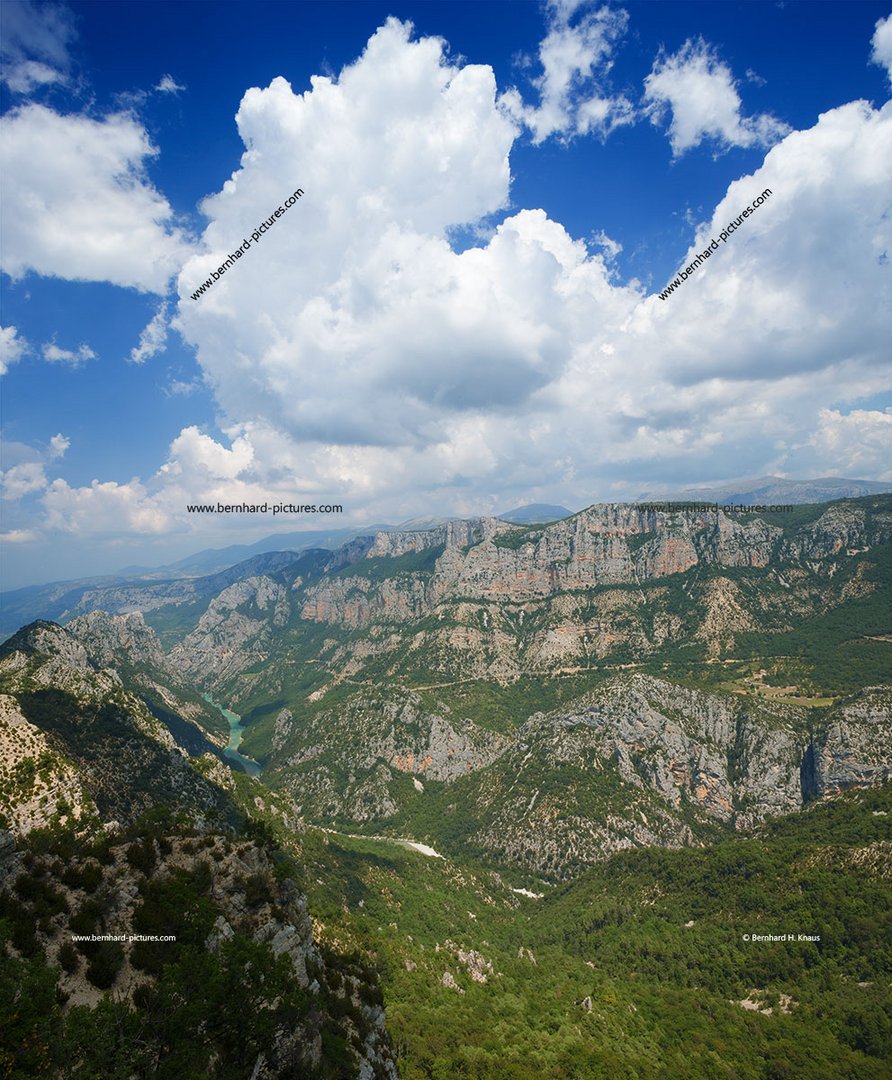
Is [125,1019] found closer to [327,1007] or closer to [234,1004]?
[234,1004]

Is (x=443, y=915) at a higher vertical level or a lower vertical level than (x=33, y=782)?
lower

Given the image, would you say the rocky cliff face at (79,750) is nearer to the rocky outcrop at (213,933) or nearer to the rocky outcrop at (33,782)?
the rocky outcrop at (33,782)

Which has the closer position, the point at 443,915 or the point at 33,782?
the point at 33,782

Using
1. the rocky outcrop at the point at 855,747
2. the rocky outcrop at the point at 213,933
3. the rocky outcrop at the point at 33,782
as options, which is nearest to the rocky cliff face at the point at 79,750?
the rocky outcrop at the point at 33,782

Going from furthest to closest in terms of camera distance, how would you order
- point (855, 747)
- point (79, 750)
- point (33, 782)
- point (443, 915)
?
point (855, 747), point (443, 915), point (79, 750), point (33, 782)

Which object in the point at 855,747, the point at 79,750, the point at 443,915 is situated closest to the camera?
the point at 79,750

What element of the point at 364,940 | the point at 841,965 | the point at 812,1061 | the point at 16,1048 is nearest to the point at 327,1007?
the point at 16,1048

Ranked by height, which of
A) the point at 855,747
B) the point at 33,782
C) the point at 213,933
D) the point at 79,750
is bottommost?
the point at 855,747

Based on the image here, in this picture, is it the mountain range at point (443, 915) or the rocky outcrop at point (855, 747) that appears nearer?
the mountain range at point (443, 915)

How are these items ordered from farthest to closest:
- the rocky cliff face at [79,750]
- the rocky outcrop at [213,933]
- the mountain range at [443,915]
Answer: the rocky cliff face at [79,750], the mountain range at [443,915], the rocky outcrop at [213,933]

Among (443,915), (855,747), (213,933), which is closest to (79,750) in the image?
(213,933)

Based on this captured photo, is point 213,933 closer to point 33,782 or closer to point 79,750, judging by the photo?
point 33,782
